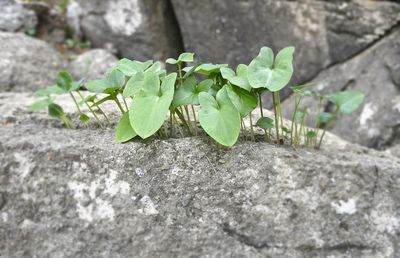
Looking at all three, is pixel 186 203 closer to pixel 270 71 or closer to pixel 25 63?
pixel 270 71

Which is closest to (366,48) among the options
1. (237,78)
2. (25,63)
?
(237,78)

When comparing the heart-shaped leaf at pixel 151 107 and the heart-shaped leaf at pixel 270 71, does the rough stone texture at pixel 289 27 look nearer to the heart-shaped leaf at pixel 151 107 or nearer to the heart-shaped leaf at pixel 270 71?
the heart-shaped leaf at pixel 270 71

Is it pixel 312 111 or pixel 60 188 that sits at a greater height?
pixel 60 188

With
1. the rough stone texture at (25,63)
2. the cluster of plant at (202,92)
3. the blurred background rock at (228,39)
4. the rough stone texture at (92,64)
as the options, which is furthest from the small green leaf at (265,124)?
the rough stone texture at (92,64)

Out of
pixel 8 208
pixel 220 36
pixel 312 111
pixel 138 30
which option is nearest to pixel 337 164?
pixel 8 208

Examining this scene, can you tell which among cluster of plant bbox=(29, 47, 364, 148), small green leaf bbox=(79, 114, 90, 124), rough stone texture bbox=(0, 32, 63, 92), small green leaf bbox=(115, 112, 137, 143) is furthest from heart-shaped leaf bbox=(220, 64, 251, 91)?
rough stone texture bbox=(0, 32, 63, 92)

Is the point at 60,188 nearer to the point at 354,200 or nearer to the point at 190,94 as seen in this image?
the point at 190,94

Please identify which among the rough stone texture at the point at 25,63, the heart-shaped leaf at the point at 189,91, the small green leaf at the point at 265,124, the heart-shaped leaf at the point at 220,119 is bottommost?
the rough stone texture at the point at 25,63
